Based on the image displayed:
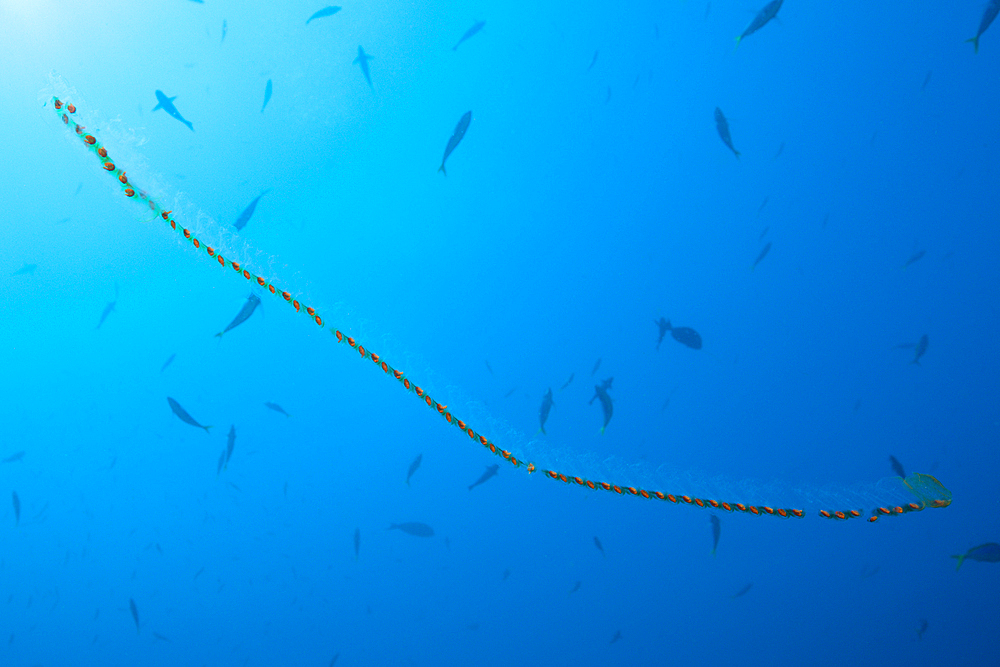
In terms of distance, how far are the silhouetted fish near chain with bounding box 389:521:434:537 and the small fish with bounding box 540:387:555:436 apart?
58cm

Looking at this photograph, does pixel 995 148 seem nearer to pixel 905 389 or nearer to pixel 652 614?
pixel 905 389

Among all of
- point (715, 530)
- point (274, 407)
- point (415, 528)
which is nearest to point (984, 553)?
point (715, 530)

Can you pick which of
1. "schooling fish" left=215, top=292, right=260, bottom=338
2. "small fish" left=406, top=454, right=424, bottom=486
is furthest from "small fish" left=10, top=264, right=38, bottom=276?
"small fish" left=406, top=454, right=424, bottom=486

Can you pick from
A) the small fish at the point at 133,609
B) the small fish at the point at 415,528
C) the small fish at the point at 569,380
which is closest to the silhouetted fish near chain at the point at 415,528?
the small fish at the point at 415,528

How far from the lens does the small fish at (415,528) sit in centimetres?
196

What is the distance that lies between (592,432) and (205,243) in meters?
1.29

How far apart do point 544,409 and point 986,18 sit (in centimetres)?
167

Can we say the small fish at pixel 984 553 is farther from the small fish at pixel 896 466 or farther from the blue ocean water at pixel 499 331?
the small fish at pixel 896 466

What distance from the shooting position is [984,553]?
1825mm

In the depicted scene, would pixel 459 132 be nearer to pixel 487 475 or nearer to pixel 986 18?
pixel 487 475

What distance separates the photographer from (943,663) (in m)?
1.93

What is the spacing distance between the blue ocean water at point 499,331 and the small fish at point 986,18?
3 centimetres

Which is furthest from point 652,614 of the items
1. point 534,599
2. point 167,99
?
point 167,99

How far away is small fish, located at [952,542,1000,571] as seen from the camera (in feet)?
5.95
